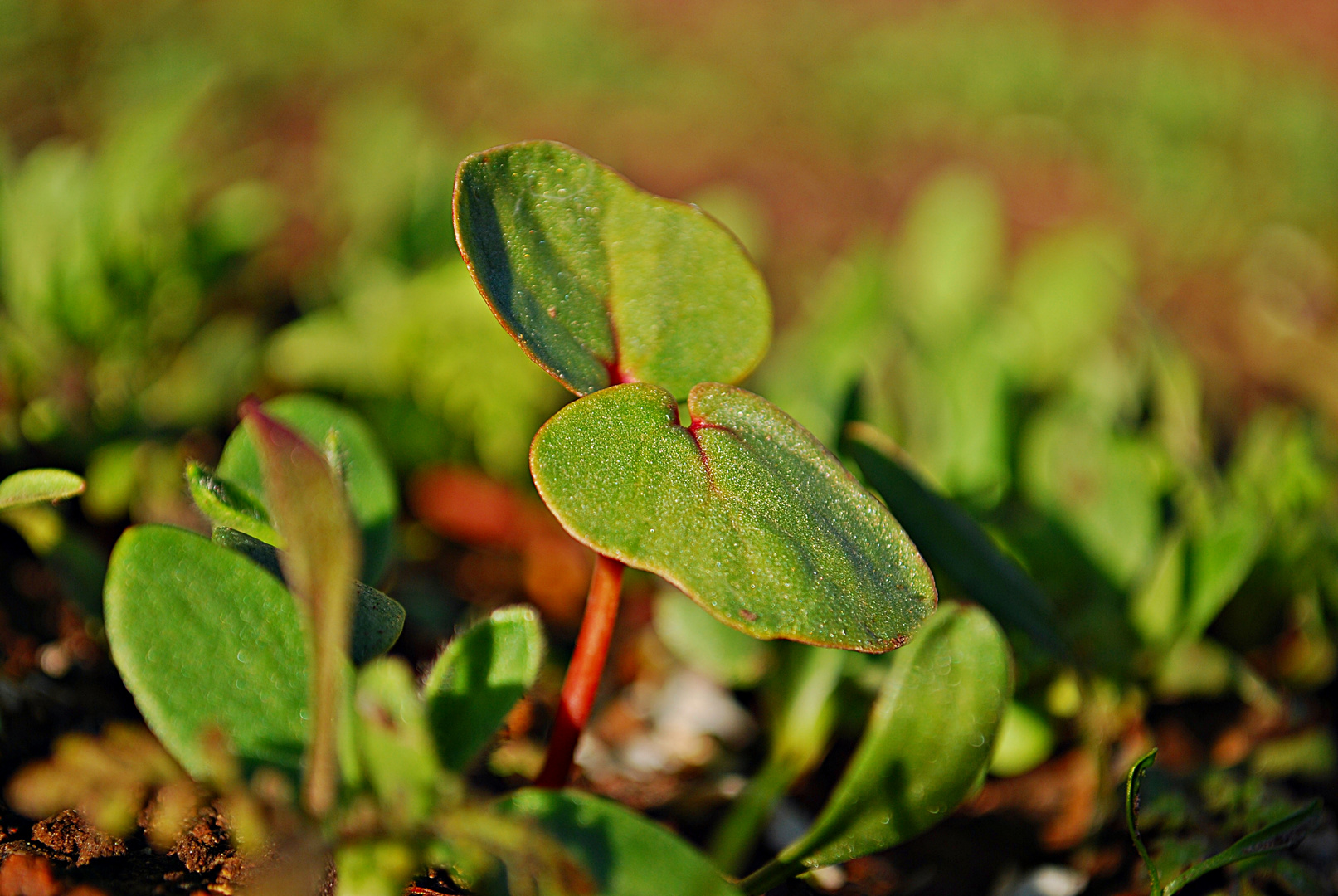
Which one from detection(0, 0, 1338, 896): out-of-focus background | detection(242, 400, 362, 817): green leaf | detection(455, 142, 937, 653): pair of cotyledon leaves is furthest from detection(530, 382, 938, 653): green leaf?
detection(0, 0, 1338, 896): out-of-focus background

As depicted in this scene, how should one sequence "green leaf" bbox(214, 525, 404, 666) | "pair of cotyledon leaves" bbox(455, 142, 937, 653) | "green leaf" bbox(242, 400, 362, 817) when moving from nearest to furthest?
"green leaf" bbox(242, 400, 362, 817)
"pair of cotyledon leaves" bbox(455, 142, 937, 653)
"green leaf" bbox(214, 525, 404, 666)

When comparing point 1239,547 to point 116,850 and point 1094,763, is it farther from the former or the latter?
point 116,850

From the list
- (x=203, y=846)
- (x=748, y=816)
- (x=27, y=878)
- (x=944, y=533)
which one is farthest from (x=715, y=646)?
(x=27, y=878)

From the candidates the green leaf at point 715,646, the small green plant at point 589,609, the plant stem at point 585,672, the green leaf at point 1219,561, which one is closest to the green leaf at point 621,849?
the small green plant at point 589,609

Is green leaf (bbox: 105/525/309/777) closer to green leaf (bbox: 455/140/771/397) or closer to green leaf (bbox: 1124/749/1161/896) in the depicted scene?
green leaf (bbox: 455/140/771/397)

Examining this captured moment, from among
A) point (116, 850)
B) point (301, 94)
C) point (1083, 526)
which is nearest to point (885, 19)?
point (301, 94)

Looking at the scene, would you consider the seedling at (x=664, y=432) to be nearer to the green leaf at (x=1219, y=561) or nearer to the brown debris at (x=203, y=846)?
the brown debris at (x=203, y=846)
